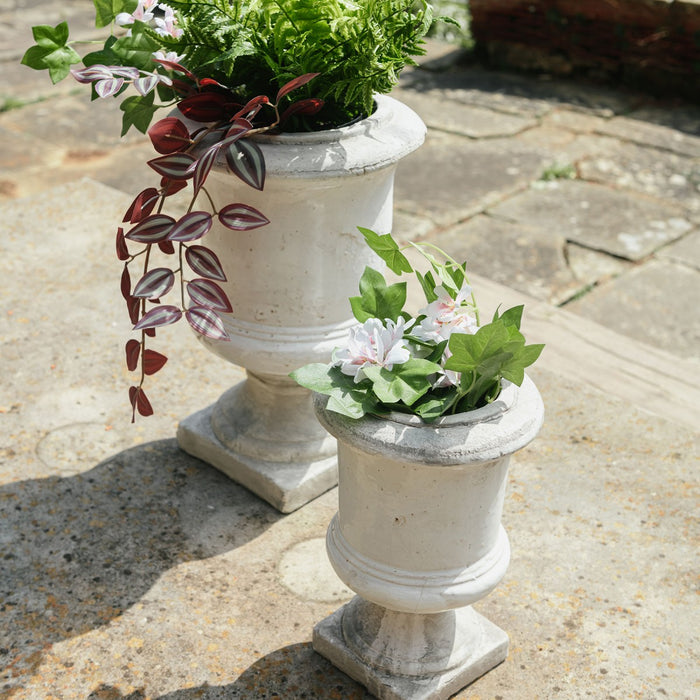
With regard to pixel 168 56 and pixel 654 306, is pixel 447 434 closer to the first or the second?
pixel 168 56

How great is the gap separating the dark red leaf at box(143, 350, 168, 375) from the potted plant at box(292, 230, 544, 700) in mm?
415

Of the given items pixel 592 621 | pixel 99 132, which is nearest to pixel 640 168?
pixel 99 132

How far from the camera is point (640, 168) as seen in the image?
4.69 metres

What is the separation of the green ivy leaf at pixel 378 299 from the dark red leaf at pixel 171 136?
A: 0.50 meters

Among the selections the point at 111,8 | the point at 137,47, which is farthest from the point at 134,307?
the point at 111,8

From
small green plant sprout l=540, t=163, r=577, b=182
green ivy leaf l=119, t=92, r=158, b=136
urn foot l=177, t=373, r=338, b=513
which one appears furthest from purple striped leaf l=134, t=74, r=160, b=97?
small green plant sprout l=540, t=163, r=577, b=182

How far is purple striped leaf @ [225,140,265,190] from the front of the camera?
6.09 feet

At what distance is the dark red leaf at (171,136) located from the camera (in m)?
1.94

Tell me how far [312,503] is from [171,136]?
1.05 meters

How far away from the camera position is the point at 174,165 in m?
1.89

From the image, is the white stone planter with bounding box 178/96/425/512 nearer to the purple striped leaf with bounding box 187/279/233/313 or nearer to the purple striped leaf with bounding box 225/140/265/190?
the purple striped leaf with bounding box 225/140/265/190

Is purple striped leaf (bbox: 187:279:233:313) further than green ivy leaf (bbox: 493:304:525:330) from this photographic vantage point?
Yes

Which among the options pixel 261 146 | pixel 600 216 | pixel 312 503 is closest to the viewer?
pixel 261 146

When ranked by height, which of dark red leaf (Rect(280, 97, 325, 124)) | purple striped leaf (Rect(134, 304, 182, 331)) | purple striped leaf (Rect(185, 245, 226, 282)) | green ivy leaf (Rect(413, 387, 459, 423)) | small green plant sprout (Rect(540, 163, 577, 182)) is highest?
dark red leaf (Rect(280, 97, 325, 124))
